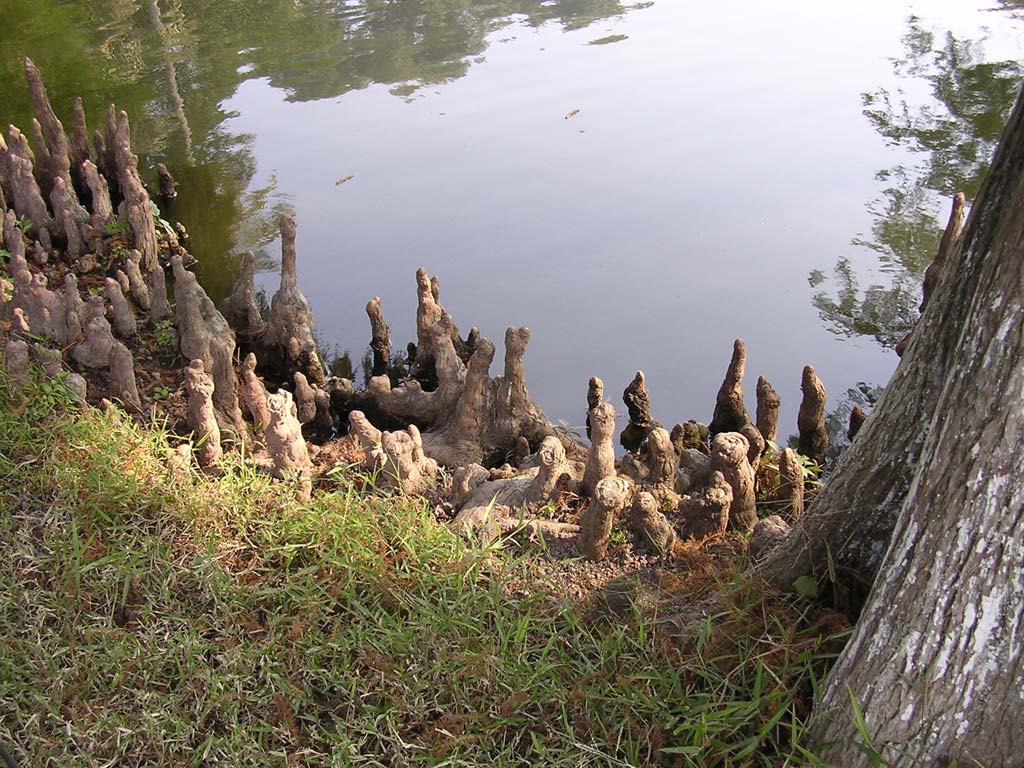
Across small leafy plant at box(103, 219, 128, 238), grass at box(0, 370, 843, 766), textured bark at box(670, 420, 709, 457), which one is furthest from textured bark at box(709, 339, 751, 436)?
small leafy plant at box(103, 219, 128, 238)

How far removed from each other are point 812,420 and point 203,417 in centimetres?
267

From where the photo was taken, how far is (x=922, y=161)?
6.70 metres

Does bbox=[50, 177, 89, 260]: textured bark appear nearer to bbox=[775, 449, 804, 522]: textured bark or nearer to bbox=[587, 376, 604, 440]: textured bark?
bbox=[587, 376, 604, 440]: textured bark

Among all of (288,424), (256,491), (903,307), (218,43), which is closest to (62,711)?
(256,491)

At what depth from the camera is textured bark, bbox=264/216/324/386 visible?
510cm

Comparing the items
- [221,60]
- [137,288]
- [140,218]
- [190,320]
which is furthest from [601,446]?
[221,60]

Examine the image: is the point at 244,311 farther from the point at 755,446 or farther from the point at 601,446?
the point at 755,446

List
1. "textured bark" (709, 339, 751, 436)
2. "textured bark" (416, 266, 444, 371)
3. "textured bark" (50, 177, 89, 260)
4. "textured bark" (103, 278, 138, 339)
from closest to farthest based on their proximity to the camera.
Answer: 1. "textured bark" (709, 339, 751, 436)
2. "textured bark" (103, 278, 138, 339)
3. "textured bark" (416, 266, 444, 371)
4. "textured bark" (50, 177, 89, 260)

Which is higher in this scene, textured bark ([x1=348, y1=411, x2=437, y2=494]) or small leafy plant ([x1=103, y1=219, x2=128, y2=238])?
small leafy plant ([x1=103, y1=219, x2=128, y2=238])

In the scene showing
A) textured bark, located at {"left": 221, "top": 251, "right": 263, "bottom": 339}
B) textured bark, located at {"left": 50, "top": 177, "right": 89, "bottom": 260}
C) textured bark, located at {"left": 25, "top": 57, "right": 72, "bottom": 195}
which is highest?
textured bark, located at {"left": 25, "top": 57, "right": 72, "bottom": 195}

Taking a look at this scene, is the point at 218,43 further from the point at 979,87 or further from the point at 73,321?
the point at 979,87

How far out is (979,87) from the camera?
25.0 ft

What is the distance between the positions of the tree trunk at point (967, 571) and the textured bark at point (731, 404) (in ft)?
7.18

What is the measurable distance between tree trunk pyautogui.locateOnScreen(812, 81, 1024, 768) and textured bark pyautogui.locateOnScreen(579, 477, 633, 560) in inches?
39.0
